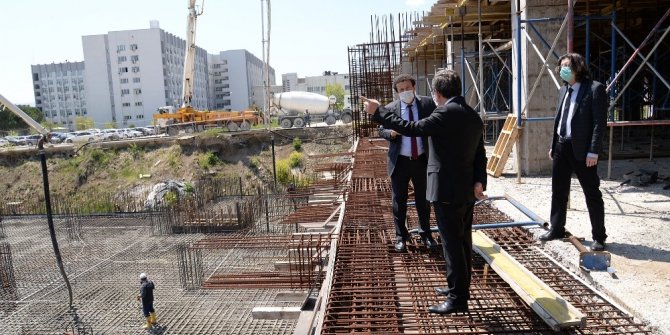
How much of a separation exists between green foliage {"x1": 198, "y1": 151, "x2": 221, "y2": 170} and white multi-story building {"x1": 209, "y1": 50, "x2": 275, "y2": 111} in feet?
157

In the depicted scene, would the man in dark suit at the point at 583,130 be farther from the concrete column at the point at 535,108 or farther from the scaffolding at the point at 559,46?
the concrete column at the point at 535,108

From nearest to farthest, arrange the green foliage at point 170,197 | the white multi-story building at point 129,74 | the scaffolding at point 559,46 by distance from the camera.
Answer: the scaffolding at point 559,46, the green foliage at point 170,197, the white multi-story building at point 129,74

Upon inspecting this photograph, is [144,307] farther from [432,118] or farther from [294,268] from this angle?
[432,118]

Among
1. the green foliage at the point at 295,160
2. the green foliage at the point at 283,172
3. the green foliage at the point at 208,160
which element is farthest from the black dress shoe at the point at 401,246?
the green foliage at the point at 208,160

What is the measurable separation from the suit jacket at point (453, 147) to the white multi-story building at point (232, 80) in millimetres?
70111

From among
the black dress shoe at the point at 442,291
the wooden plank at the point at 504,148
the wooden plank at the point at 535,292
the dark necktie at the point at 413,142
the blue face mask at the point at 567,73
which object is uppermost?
the blue face mask at the point at 567,73

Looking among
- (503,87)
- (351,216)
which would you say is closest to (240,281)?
(351,216)

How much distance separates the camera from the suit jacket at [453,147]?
2521 millimetres

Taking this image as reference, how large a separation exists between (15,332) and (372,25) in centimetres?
1303

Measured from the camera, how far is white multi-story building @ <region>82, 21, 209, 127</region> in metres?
59.0

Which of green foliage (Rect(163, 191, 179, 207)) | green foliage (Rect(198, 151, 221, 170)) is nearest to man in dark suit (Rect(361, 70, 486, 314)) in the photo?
green foliage (Rect(163, 191, 179, 207))

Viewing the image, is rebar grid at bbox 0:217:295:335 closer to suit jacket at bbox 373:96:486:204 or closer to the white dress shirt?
the white dress shirt

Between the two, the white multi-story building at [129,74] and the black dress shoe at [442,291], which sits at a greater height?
the white multi-story building at [129,74]

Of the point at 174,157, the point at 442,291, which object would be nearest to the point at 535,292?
the point at 442,291
